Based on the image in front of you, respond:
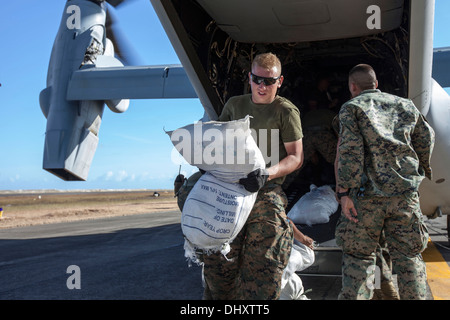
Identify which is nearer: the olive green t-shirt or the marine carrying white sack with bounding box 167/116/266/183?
the marine carrying white sack with bounding box 167/116/266/183

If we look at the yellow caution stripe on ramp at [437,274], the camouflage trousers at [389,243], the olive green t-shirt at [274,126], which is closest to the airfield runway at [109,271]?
the yellow caution stripe on ramp at [437,274]

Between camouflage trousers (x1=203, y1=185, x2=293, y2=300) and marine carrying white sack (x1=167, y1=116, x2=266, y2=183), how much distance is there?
0.28m

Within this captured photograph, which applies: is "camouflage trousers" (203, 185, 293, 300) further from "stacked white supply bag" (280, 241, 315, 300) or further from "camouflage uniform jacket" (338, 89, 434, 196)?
"camouflage uniform jacket" (338, 89, 434, 196)

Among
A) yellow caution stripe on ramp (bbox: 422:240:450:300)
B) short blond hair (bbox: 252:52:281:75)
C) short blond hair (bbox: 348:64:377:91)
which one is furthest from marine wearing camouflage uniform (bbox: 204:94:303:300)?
yellow caution stripe on ramp (bbox: 422:240:450:300)

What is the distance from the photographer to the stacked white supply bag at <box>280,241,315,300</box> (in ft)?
8.02

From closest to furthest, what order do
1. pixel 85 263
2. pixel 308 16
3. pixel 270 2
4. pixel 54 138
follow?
pixel 270 2, pixel 308 16, pixel 85 263, pixel 54 138

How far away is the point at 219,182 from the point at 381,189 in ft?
3.67

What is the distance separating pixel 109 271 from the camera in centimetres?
438

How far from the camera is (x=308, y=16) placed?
3.91 metres

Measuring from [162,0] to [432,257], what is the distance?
15.6 feet

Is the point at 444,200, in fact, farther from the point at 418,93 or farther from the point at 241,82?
the point at 241,82

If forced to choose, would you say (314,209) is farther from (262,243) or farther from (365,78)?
(262,243)

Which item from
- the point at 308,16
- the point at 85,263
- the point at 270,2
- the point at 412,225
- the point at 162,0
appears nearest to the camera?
the point at 412,225
